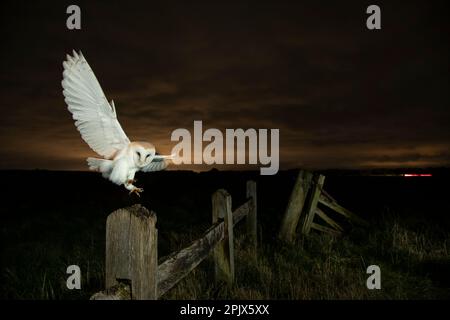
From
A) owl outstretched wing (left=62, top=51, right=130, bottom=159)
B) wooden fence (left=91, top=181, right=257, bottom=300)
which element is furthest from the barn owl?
wooden fence (left=91, top=181, right=257, bottom=300)

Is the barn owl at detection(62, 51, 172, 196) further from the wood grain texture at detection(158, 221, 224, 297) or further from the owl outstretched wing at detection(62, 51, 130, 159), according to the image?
the wood grain texture at detection(158, 221, 224, 297)

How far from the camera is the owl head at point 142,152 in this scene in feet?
9.07

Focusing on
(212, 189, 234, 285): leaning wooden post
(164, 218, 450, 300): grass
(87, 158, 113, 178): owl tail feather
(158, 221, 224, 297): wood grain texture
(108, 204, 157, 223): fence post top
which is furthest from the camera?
(212, 189, 234, 285): leaning wooden post

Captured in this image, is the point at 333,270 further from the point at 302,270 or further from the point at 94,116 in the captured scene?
the point at 94,116

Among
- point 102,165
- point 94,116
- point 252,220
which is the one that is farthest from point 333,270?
point 94,116

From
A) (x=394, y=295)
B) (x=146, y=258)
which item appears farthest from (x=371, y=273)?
(x=146, y=258)

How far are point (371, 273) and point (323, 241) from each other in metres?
1.48

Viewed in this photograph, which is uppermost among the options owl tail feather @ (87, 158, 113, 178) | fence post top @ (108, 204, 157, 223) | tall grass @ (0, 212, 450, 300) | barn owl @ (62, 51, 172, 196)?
barn owl @ (62, 51, 172, 196)

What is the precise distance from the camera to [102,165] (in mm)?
3137

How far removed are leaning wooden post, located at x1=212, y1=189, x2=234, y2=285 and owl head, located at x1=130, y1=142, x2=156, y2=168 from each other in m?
1.62

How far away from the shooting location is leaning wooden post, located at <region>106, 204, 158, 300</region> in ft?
5.55

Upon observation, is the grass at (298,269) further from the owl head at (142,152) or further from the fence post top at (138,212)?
the fence post top at (138,212)

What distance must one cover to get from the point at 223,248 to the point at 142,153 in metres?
1.95
